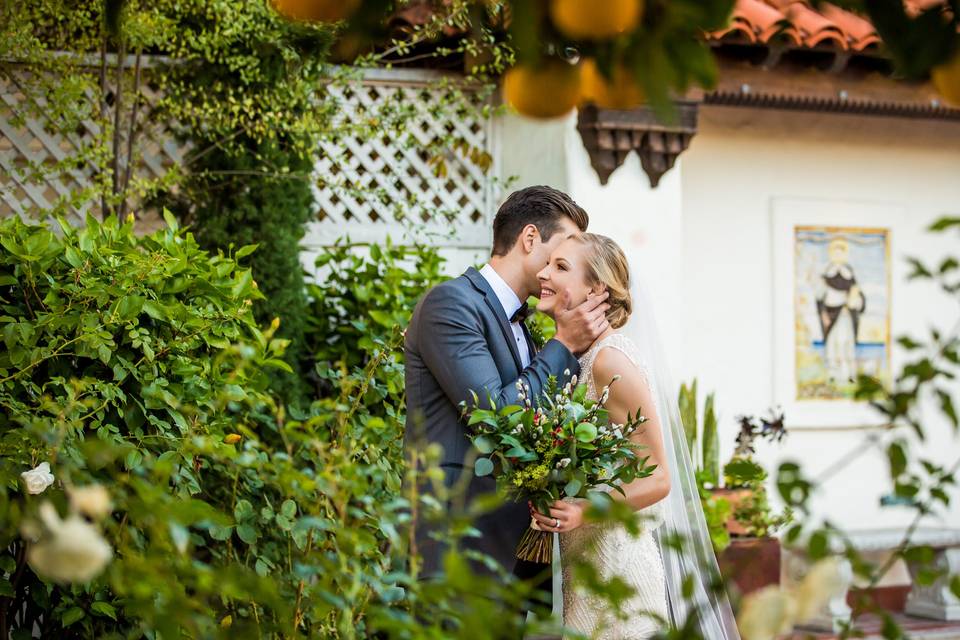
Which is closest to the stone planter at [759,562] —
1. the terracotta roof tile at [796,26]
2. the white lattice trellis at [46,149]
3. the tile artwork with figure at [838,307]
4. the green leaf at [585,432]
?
the tile artwork with figure at [838,307]

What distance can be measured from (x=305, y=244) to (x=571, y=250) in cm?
316

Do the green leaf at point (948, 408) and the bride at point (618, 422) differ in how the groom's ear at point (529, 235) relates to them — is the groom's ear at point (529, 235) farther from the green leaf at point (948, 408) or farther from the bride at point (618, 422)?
the green leaf at point (948, 408)

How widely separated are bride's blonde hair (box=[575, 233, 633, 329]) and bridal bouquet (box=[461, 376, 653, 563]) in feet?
1.24

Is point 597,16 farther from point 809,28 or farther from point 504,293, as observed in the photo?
point 809,28

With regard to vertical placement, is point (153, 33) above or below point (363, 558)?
above

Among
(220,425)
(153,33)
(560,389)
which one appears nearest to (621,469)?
(560,389)

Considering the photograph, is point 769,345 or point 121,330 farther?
point 769,345

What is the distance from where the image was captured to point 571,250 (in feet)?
10.7

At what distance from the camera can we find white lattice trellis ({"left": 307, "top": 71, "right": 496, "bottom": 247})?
6.15 meters

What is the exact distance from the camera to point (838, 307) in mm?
7395

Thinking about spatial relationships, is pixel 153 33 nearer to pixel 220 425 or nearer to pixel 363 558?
pixel 220 425

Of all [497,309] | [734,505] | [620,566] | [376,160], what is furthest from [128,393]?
[734,505]

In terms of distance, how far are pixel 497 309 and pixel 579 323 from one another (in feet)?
0.75

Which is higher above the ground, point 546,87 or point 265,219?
point 265,219
